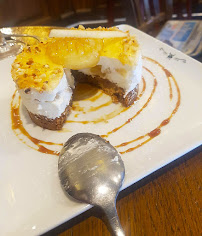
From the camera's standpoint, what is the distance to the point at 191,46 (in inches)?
105

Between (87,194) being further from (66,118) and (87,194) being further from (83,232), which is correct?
(66,118)

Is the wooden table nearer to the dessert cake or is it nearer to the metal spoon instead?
the metal spoon

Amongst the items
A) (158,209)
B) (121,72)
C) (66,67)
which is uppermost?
(66,67)

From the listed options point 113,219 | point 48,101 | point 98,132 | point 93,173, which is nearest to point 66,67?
point 48,101

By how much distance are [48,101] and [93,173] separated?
0.63m

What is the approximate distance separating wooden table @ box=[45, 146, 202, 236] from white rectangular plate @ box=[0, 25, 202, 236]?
78 mm

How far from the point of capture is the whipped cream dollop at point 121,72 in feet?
5.80

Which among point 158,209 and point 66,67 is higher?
point 66,67

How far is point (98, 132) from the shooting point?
169 centimetres

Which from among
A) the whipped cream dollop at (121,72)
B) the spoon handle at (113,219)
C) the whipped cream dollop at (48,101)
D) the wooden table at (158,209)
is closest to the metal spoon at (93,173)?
the spoon handle at (113,219)

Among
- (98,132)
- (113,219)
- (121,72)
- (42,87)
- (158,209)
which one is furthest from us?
(121,72)

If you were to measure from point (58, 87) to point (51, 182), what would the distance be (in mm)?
619

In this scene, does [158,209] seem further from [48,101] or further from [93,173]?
[48,101]

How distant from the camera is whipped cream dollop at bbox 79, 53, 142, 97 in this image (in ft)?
5.80
